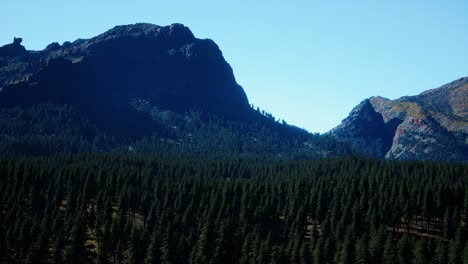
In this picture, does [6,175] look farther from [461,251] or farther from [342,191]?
[461,251]

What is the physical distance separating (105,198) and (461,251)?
94.5 meters

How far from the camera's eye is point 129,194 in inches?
5482

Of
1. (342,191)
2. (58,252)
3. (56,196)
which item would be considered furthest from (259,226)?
(56,196)

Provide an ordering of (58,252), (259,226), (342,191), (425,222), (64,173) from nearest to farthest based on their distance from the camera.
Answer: (58,252)
(259,226)
(425,222)
(342,191)
(64,173)

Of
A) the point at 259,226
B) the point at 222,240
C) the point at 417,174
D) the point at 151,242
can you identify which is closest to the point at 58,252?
the point at 151,242

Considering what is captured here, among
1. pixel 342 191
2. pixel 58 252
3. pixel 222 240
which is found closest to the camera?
pixel 222 240

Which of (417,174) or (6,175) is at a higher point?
(417,174)

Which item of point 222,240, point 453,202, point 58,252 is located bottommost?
point 58,252

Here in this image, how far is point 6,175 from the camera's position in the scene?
149375mm

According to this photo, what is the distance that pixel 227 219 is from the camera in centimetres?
9906

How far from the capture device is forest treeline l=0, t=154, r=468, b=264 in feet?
307

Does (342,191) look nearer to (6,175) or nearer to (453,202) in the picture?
(453,202)

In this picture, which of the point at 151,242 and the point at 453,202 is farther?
the point at 453,202

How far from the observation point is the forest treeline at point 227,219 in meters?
93.6
